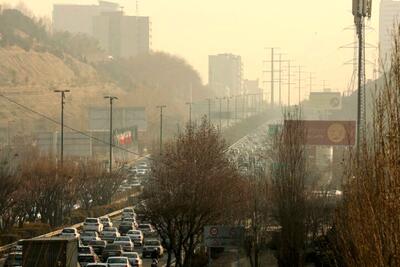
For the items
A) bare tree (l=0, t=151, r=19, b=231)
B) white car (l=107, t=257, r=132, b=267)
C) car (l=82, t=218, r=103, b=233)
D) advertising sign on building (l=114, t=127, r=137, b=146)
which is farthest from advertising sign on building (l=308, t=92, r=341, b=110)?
white car (l=107, t=257, r=132, b=267)

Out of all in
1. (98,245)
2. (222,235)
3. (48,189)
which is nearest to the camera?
(222,235)

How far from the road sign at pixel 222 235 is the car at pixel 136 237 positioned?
1599 centimetres

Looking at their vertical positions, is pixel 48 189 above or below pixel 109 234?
above

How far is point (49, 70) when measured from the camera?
141 metres

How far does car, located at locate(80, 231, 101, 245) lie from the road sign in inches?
544

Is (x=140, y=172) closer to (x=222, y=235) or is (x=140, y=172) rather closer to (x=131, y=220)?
(x=131, y=220)

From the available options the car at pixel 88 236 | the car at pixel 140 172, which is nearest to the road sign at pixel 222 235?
the car at pixel 88 236

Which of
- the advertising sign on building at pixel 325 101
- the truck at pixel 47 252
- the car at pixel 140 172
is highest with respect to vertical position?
the advertising sign on building at pixel 325 101

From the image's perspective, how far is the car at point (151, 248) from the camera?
1554 inches

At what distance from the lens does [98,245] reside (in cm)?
4031

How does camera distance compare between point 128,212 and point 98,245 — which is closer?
point 98,245

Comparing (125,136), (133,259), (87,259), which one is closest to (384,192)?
(87,259)

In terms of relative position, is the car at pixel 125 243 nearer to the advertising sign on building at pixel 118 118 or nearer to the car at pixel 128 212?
the car at pixel 128 212

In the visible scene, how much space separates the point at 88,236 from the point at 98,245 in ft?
8.27
